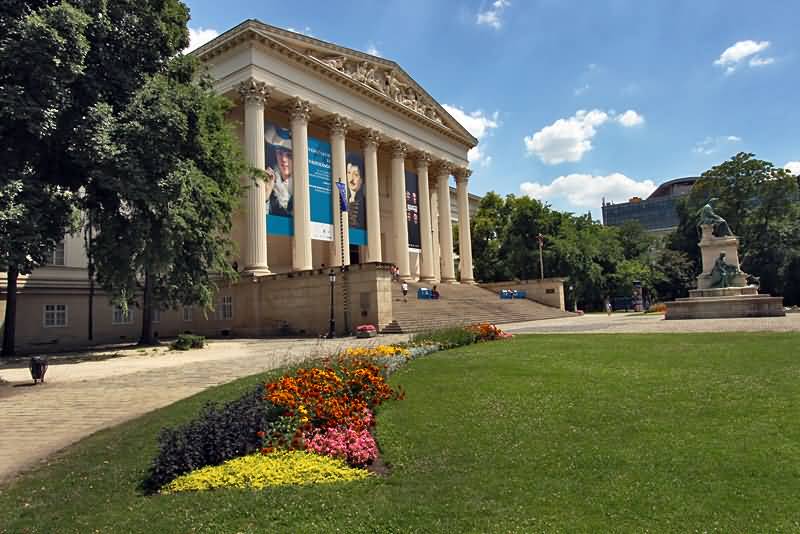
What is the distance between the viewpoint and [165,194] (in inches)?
776

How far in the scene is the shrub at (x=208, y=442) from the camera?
610cm

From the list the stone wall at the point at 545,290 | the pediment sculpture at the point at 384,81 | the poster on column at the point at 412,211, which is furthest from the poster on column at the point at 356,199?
the stone wall at the point at 545,290

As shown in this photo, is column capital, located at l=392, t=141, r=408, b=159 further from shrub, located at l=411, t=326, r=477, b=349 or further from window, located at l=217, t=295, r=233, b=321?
shrub, located at l=411, t=326, r=477, b=349

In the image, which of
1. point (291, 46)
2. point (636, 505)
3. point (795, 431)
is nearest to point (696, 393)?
point (795, 431)

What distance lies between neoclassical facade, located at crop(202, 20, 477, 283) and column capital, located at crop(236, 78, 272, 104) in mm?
84

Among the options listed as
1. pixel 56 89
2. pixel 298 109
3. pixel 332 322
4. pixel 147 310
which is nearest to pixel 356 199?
pixel 298 109

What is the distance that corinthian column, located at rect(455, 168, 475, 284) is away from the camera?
189ft

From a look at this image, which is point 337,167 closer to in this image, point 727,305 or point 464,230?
point 464,230

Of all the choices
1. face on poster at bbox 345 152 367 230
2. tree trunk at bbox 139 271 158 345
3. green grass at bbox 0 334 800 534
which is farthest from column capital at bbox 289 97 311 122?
green grass at bbox 0 334 800 534

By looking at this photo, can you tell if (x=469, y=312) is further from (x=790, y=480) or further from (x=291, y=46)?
(x=790, y=480)

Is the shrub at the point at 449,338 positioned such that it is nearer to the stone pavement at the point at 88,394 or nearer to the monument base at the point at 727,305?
the stone pavement at the point at 88,394

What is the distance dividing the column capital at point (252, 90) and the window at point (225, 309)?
13.7m

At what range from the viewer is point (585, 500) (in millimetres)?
4688

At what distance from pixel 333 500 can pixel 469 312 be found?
3429 centimetres
